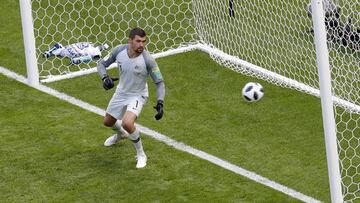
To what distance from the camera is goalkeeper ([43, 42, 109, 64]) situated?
15008 mm

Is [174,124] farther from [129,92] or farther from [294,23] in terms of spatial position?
[294,23]

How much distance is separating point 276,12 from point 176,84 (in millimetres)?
2031

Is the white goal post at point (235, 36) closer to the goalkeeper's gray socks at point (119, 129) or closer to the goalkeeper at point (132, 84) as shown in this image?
the goalkeeper at point (132, 84)

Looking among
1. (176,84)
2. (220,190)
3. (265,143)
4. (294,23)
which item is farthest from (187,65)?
(220,190)

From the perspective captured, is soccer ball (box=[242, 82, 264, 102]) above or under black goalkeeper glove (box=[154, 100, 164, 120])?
under

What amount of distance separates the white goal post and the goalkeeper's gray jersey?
239 centimetres

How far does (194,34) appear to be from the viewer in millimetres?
15859

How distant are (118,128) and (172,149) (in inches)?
27.9

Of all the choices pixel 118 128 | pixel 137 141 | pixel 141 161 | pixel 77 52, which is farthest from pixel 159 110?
pixel 77 52

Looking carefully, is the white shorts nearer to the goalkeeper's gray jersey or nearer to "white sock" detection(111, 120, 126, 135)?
the goalkeeper's gray jersey

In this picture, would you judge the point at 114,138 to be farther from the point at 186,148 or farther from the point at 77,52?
the point at 77,52

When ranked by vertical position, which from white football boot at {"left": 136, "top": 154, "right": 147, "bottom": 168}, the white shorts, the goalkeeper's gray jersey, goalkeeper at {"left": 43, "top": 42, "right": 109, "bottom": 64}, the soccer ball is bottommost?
white football boot at {"left": 136, "top": 154, "right": 147, "bottom": 168}

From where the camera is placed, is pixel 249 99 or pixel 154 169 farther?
pixel 249 99

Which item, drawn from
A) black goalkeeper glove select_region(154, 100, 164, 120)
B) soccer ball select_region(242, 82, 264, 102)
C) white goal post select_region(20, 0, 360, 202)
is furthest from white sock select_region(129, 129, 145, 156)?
white goal post select_region(20, 0, 360, 202)
